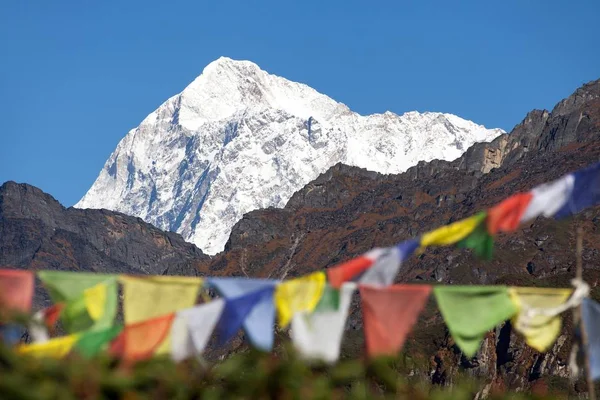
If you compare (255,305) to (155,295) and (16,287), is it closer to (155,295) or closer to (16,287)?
(155,295)

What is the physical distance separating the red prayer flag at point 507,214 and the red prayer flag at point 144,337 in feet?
13.7

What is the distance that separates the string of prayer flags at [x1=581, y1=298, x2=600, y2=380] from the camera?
53.7ft

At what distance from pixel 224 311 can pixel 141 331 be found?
1.01 m

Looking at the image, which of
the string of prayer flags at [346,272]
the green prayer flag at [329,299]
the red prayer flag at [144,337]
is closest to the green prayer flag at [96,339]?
the red prayer flag at [144,337]

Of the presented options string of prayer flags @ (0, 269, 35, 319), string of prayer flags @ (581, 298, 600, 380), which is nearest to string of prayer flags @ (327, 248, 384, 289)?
string of prayer flags @ (581, 298, 600, 380)

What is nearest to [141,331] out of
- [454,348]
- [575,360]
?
[575,360]

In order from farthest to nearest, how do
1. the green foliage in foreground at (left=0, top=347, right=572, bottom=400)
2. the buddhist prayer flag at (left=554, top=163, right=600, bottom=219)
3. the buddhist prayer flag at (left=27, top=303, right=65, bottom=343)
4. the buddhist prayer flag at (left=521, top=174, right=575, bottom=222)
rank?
Answer: the buddhist prayer flag at (left=554, top=163, right=600, bottom=219), the buddhist prayer flag at (left=521, top=174, right=575, bottom=222), the buddhist prayer flag at (left=27, top=303, right=65, bottom=343), the green foliage in foreground at (left=0, top=347, right=572, bottom=400)

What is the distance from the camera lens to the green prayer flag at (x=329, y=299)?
15805 millimetres

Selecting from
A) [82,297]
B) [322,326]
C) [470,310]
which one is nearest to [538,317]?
[470,310]

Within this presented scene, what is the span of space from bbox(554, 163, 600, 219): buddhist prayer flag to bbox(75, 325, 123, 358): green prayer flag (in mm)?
6056

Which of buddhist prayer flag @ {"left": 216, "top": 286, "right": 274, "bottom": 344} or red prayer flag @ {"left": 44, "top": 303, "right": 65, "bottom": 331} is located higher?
red prayer flag @ {"left": 44, "top": 303, "right": 65, "bottom": 331}

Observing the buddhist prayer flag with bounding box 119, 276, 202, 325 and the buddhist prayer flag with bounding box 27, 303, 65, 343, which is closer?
the buddhist prayer flag with bounding box 27, 303, 65, 343

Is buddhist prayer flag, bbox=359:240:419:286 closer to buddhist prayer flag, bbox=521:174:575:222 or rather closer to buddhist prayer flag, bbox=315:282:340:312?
buddhist prayer flag, bbox=315:282:340:312

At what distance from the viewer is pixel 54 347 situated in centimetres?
1518
